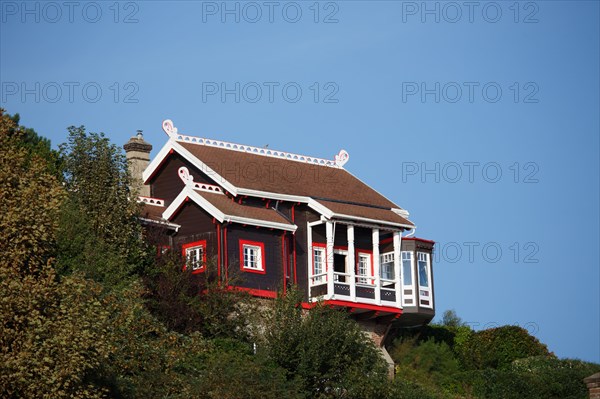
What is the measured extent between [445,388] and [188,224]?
460 inches

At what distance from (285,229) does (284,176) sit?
4177mm

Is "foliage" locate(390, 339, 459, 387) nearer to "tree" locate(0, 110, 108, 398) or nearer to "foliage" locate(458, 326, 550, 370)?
"foliage" locate(458, 326, 550, 370)

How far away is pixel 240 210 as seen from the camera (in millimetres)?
46562

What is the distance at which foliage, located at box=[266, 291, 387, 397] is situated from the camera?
40.1 m

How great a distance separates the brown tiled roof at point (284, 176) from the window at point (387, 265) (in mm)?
2388

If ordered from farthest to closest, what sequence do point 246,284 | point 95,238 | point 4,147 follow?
1. point 246,284
2. point 95,238
3. point 4,147

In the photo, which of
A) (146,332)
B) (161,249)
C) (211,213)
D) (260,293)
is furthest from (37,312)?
(260,293)

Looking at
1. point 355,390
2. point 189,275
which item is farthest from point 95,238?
point 355,390

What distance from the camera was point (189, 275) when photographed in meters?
44.1

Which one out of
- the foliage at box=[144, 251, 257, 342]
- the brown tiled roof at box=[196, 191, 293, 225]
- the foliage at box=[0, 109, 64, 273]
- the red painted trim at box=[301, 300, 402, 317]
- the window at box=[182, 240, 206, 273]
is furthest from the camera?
the red painted trim at box=[301, 300, 402, 317]

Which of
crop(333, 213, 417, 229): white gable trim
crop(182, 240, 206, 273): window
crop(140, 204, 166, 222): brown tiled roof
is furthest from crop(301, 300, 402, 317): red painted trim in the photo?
crop(140, 204, 166, 222): brown tiled roof

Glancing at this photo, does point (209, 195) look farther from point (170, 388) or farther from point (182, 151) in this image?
point (170, 388)

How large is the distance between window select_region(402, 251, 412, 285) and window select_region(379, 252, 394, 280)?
0.51 m

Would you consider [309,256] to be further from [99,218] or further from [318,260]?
[99,218]
